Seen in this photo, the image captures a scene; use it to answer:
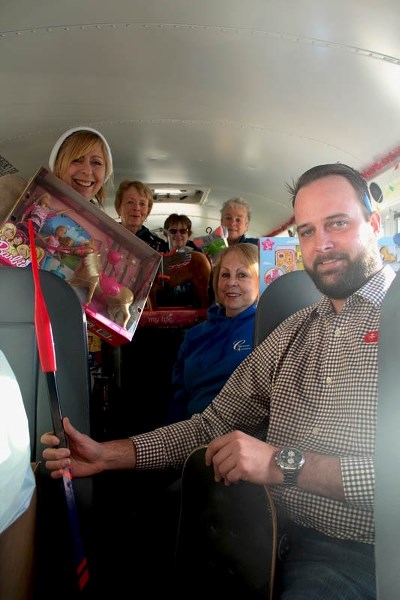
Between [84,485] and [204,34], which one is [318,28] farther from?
[84,485]

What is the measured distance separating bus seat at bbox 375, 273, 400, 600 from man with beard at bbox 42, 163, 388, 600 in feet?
1.38

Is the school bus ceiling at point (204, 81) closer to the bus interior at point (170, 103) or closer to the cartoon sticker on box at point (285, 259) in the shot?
the bus interior at point (170, 103)

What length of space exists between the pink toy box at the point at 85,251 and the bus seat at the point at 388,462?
1204 millimetres

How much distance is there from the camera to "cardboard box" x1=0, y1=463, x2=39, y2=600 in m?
1.14

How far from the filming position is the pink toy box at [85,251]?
5.77ft

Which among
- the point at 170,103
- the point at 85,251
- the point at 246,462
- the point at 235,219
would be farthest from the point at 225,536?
the point at 235,219

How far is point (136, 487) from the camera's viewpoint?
2174 millimetres

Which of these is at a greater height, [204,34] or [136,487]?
[204,34]

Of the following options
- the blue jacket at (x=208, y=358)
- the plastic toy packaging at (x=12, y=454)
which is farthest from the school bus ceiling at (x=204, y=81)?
the plastic toy packaging at (x=12, y=454)

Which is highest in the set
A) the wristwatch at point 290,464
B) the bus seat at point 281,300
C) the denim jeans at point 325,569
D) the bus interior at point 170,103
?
the bus interior at point 170,103

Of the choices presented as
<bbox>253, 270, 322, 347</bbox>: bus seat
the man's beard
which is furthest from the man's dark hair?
<bbox>253, 270, 322, 347</bbox>: bus seat

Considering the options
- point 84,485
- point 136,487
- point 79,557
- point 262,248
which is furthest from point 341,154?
point 79,557

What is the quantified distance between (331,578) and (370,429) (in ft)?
1.10

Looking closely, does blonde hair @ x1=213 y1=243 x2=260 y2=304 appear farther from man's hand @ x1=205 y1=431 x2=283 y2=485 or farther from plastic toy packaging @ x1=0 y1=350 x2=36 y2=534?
plastic toy packaging @ x1=0 y1=350 x2=36 y2=534
